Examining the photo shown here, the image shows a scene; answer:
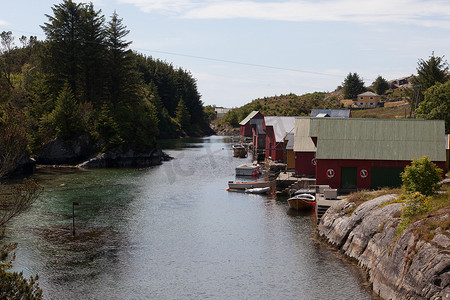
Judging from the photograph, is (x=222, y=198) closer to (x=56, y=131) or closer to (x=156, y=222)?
(x=156, y=222)

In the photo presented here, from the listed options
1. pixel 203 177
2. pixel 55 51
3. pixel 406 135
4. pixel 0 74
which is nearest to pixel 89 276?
pixel 406 135

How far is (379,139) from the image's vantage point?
155 feet

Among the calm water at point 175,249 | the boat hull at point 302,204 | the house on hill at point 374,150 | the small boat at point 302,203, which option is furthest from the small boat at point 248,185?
the house on hill at point 374,150

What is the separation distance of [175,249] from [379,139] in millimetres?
25146

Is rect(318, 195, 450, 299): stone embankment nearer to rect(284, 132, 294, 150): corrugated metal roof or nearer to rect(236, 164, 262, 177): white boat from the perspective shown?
rect(284, 132, 294, 150): corrugated metal roof

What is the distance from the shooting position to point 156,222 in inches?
1663

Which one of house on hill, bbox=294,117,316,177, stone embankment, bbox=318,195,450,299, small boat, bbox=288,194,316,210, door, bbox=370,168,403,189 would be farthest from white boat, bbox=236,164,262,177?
stone embankment, bbox=318,195,450,299

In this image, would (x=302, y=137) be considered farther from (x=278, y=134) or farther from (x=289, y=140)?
(x=278, y=134)

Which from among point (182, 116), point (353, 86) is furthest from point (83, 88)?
point (353, 86)

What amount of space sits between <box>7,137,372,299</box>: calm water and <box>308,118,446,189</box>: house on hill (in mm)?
6801

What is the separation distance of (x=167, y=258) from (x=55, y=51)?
69.8 m

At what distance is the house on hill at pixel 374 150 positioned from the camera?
1797 inches

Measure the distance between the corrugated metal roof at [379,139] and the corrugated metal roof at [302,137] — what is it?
29.3 ft

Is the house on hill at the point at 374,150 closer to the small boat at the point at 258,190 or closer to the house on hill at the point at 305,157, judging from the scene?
the house on hill at the point at 305,157
